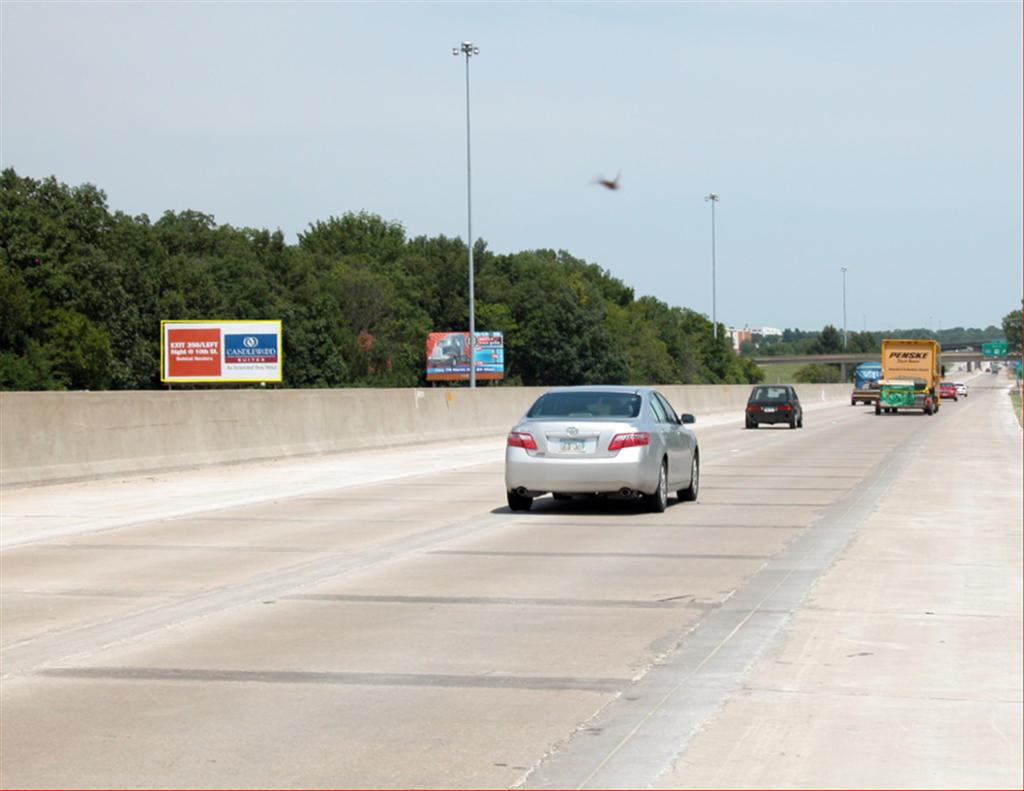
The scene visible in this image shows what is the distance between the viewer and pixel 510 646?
385 inches

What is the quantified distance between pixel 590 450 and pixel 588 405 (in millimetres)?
951

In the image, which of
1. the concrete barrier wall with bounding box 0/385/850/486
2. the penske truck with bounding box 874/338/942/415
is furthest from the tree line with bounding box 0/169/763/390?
the concrete barrier wall with bounding box 0/385/850/486

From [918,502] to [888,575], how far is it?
7.73 m

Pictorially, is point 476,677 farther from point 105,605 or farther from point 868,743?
point 105,605

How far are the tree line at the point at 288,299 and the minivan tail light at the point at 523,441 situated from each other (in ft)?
231

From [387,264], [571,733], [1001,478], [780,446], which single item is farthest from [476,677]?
[387,264]

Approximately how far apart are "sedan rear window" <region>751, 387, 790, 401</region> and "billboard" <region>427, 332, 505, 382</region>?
56.3 meters

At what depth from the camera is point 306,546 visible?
15.4m

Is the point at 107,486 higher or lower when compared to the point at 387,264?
lower

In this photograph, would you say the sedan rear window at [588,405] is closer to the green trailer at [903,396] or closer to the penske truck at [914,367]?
the green trailer at [903,396]

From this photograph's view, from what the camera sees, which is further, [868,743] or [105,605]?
[105,605]

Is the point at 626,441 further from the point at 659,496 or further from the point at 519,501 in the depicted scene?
the point at 519,501

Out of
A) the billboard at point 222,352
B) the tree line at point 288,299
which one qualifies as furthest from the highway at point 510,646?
the tree line at point 288,299

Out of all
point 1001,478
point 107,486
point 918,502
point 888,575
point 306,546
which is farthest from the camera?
point 1001,478
